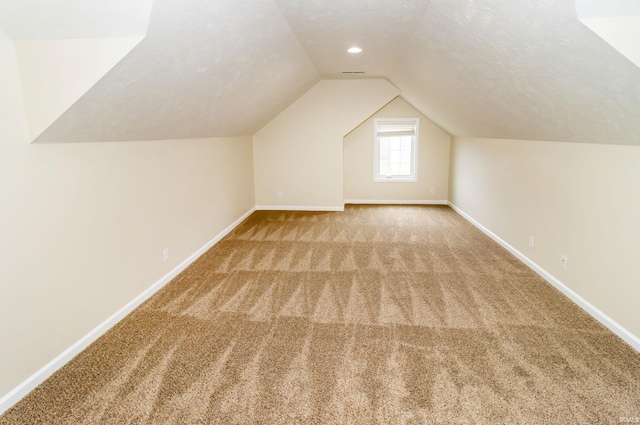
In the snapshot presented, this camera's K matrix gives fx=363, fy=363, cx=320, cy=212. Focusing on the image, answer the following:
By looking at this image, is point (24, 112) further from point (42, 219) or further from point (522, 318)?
point (522, 318)

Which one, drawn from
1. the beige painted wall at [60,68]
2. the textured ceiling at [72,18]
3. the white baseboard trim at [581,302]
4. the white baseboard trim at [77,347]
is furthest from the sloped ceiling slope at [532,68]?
the white baseboard trim at [77,347]

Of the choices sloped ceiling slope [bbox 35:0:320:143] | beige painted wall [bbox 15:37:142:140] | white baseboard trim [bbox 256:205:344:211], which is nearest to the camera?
beige painted wall [bbox 15:37:142:140]

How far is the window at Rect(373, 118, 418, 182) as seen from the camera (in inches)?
273

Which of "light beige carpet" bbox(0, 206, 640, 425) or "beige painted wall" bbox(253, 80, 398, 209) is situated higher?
"beige painted wall" bbox(253, 80, 398, 209)

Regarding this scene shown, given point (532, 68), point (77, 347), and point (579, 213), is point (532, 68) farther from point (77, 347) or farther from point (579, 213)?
point (77, 347)

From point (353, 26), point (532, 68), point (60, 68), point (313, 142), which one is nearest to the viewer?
point (60, 68)

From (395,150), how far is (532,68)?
491cm

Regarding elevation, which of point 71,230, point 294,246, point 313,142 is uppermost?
point 313,142

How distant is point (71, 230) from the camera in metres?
2.30

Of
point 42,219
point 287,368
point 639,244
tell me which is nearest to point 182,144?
point 42,219

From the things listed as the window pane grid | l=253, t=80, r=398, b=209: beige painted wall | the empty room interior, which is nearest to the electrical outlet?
the empty room interior

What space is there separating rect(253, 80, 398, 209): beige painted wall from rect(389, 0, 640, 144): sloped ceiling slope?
95.7 inches

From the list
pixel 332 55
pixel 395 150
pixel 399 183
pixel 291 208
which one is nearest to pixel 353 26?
pixel 332 55

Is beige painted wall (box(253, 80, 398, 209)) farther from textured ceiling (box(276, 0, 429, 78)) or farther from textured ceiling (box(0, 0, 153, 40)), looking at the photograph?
textured ceiling (box(0, 0, 153, 40))
